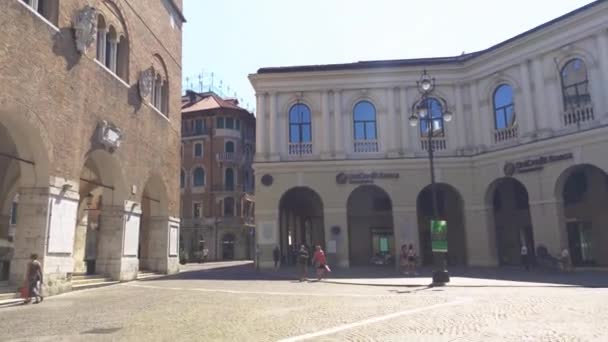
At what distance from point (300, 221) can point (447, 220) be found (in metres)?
10.9

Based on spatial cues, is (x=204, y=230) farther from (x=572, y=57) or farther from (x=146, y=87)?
(x=572, y=57)

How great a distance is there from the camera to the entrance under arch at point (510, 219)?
2864 centimetres

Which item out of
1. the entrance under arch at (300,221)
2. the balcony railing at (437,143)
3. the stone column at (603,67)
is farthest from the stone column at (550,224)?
the entrance under arch at (300,221)

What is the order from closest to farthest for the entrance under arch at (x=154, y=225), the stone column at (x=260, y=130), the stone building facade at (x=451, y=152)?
the entrance under arch at (x=154, y=225) → the stone building facade at (x=451, y=152) → the stone column at (x=260, y=130)

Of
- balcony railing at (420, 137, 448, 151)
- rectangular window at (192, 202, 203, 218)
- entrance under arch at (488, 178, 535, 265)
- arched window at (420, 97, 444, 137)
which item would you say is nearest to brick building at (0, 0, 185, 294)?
balcony railing at (420, 137, 448, 151)

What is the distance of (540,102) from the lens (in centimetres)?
2580

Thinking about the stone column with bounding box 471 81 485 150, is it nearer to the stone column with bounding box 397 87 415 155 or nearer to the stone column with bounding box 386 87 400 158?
the stone column with bounding box 397 87 415 155

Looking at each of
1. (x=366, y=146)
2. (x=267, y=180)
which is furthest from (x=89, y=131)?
(x=366, y=146)

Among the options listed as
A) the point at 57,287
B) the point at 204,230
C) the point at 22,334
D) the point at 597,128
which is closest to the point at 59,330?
the point at 22,334

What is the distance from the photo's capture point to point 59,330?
920 centimetres

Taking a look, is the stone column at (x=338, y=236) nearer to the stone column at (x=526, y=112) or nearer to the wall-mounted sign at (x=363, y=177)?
the wall-mounted sign at (x=363, y=177)

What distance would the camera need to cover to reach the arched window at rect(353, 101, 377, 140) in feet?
98.5

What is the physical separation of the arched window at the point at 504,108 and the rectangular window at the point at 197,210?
37.3 metres

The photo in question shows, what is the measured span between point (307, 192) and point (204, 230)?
2586 centimetres
